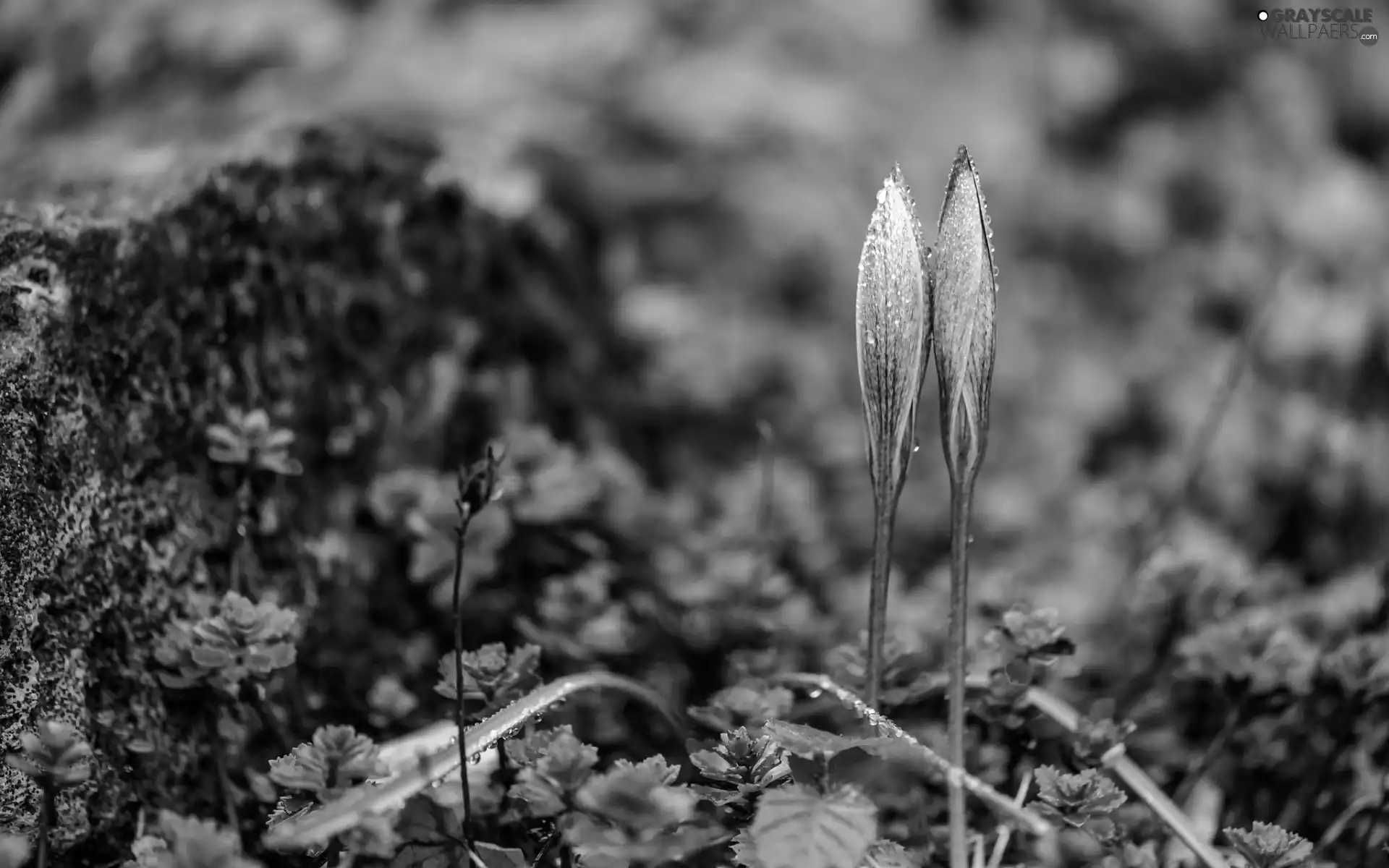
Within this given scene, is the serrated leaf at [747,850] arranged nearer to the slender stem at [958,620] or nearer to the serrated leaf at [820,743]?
the serrated leaf at [820,743]

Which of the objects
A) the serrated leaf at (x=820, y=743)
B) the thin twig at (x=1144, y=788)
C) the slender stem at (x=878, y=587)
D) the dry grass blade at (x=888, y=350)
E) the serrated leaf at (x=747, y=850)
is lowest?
the thin twig at (x=1144, y=788)

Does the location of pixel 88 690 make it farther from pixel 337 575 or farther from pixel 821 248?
pixel 821 248

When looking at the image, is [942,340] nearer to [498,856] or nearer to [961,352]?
[961,352]

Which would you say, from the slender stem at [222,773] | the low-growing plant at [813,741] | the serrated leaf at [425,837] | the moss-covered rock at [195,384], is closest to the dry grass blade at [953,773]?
the low-growing plant at [813,741]

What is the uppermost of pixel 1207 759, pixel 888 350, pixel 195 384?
pixel 888 350

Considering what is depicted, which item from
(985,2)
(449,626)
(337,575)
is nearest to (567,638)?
(449,626)

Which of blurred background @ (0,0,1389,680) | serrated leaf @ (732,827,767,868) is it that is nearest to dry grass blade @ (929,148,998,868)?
serrated leaf @ (732,827,767,868)

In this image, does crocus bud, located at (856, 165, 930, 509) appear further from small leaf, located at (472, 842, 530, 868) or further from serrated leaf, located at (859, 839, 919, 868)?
small leaf, located at (472, 842, 530, 868)

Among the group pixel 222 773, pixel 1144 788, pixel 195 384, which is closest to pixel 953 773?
pixel 1144 788
